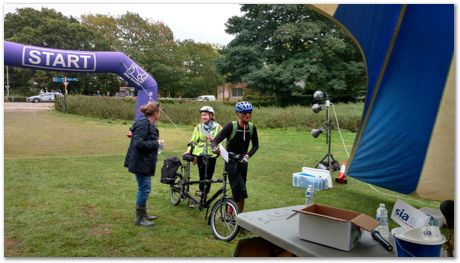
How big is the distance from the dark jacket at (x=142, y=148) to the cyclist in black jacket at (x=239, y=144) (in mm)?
639

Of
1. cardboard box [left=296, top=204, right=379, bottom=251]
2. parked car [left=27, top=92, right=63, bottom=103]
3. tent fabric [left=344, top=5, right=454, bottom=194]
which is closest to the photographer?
cardboard box [left=296, top=204, right=379, bottom=251]

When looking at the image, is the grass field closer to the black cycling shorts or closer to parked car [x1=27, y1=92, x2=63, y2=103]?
the black cycling shorts

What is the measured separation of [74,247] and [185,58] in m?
21.9

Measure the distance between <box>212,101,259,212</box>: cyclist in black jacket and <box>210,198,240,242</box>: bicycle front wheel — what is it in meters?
0.19

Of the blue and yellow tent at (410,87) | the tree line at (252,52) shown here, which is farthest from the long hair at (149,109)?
the tree line at (252,52)

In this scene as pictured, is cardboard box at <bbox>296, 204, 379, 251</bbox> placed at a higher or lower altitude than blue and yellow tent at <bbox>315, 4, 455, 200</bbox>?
lower

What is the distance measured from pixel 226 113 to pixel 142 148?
36.3 feet

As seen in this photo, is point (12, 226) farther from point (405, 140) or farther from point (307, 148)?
point (307, 148)

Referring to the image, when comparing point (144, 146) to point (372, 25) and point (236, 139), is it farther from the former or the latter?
point (372, 25)

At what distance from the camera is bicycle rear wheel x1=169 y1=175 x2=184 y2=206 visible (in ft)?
16.3

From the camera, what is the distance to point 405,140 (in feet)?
11.6

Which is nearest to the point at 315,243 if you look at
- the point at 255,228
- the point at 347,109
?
the point at 255,228

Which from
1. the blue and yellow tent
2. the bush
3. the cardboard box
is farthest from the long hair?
the bush

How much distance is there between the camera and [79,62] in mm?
5547
